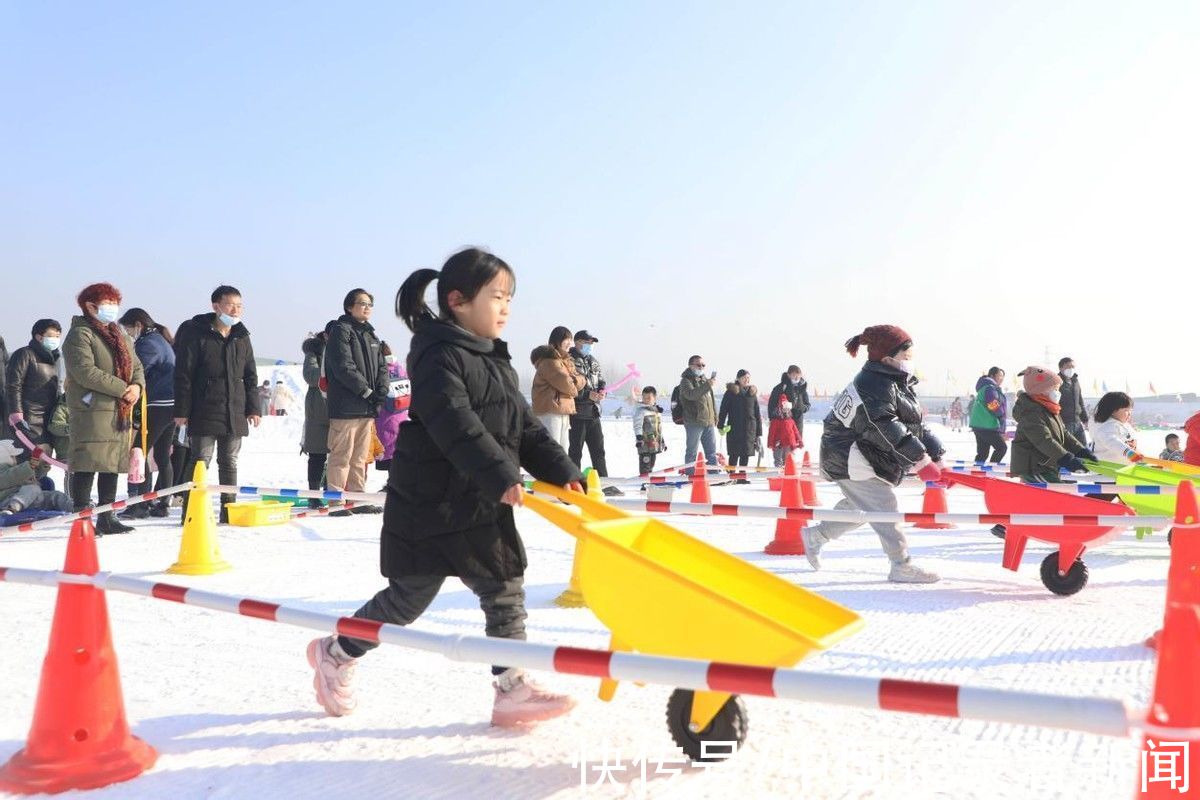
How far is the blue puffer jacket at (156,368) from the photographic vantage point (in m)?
8.52

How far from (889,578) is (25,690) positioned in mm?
4505

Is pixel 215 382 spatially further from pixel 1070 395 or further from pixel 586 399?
pixel 1070 395

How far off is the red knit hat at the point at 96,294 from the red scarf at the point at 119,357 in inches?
4.8

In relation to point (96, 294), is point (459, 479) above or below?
below

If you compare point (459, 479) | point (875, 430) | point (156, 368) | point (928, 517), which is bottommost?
point (928, 517)

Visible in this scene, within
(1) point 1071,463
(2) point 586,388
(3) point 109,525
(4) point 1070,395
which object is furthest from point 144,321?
(4) point 1070,395

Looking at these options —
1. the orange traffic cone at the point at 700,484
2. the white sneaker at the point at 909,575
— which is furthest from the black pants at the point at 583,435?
the white sneaker at the point at 909,575

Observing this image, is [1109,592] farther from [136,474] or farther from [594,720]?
[136,474]

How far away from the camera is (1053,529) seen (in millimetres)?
5133

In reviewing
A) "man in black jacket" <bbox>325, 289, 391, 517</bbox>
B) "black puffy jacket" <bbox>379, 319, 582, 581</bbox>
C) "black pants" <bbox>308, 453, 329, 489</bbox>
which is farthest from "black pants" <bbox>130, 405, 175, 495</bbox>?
"black puffy jacket" <bbox>379, 319, 582, 581</bbox>

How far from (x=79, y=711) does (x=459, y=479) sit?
1.25m

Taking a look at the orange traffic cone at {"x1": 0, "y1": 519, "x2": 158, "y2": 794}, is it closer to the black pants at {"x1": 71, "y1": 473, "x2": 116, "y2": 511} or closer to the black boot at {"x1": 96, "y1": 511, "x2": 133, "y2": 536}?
the black pants at {"x1": 71, "y1": 473, "x2": 116, "y2": 511}

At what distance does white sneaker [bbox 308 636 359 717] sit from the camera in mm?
3084

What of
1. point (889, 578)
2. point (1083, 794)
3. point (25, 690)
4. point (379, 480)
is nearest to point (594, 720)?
point (1083, 794)
